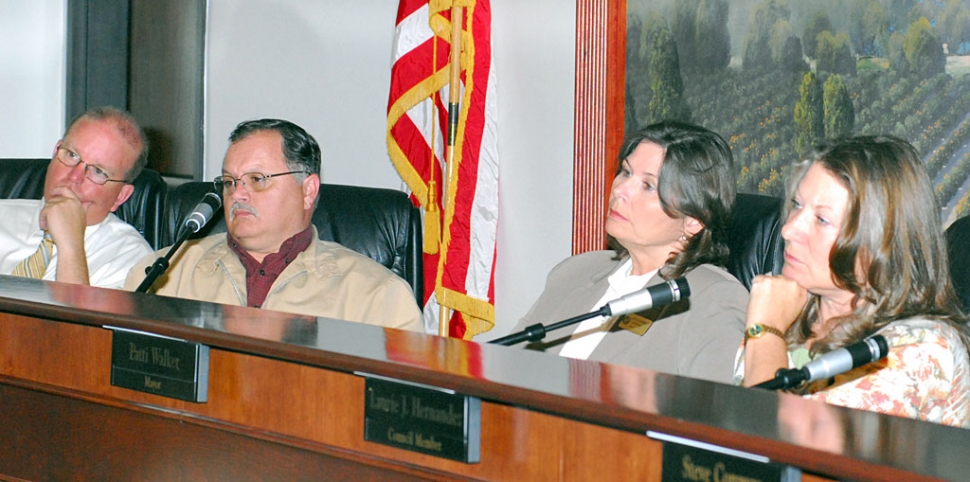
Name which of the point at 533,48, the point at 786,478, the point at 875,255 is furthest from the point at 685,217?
the point at 533,48

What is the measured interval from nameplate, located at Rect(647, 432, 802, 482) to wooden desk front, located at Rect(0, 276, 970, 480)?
Answer: 0.01 metres

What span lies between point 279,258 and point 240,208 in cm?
15

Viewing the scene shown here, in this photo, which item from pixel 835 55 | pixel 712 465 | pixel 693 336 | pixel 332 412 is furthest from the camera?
pixel 835 55

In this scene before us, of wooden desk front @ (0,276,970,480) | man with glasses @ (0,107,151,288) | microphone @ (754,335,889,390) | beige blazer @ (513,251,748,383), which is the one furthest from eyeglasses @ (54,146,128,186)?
microphone @ (754,335,889,390)

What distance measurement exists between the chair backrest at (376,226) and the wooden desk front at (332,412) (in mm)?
1031

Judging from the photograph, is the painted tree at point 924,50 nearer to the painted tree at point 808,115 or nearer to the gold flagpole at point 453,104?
the painted tree at point 808,115

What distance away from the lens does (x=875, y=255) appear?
171 centimetres

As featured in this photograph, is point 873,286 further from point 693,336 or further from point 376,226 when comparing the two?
point 376,226

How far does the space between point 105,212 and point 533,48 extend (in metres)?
1.49

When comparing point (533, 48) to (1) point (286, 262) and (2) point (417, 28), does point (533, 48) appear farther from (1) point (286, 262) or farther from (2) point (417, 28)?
(1) point (286, 262)

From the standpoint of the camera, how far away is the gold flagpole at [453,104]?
3551 millimetres

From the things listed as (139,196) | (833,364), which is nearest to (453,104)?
(139,196)

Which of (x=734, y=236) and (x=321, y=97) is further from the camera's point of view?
(x=321, y=97)

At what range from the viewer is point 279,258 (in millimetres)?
2625
